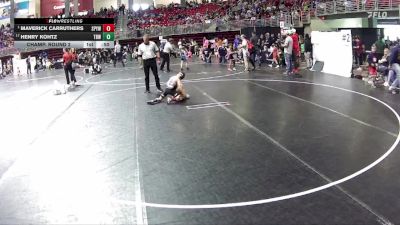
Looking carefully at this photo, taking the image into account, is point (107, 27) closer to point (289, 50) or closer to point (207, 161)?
point (207, 161)

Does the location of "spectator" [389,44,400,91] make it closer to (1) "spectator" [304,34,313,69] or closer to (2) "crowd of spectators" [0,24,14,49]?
(1) "spectator" [304,34,313,69]

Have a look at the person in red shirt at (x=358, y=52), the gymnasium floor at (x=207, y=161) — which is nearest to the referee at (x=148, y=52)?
the gymnasium floor at (x=207, y=161)

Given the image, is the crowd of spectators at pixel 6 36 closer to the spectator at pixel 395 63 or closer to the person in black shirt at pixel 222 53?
the person in black shirt at pixel 222 53

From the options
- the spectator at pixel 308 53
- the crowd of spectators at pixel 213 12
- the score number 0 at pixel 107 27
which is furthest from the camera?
the crowd of spectators at pixel 213 12

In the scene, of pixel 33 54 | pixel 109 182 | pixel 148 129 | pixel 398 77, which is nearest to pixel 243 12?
pixel 33 54

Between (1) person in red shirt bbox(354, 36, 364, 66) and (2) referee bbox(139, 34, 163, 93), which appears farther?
(1) person in red shirt bbox(354, 36, 364, 66)

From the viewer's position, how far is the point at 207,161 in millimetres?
6613

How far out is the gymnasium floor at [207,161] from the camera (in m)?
4.87

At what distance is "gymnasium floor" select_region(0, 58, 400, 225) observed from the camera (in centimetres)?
487

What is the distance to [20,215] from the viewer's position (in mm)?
4906
